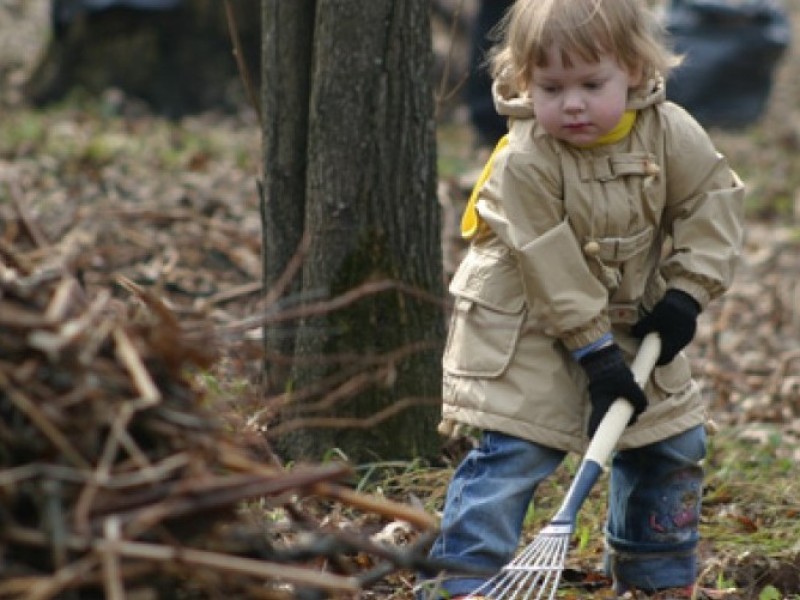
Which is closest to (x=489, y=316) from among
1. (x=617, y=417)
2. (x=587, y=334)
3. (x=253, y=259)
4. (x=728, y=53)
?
(x=587, y=334)

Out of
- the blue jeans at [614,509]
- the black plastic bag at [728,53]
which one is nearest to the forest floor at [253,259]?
the blue jeans at [614,509]

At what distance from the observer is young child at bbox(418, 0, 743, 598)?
348cm

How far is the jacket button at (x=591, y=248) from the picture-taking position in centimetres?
354

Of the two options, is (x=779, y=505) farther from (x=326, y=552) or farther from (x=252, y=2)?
(x=252, y=2)

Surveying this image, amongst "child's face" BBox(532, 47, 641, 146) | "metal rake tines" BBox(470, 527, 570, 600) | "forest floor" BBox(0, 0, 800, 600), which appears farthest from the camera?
"forest floor" BBox(0, 0, 800, 600)

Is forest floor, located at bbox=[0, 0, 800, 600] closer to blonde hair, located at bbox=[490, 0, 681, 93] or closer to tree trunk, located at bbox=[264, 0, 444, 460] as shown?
tree trunk, located at bbox=[264, 0, 444, 460]

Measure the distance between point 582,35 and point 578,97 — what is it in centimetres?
14

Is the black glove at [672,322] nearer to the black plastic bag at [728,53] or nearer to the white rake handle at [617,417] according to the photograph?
the white rake handle at [617,417]

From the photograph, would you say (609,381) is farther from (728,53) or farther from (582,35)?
(728,53)

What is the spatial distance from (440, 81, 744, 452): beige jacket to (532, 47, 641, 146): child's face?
7 cm

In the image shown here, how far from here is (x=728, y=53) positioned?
42.0 feet

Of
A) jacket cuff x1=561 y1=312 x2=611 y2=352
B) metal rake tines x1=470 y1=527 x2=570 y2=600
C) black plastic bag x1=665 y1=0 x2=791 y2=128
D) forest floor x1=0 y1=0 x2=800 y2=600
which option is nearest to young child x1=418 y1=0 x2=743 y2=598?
jacket cuff x1=561 y1=312 x2=611 y2=352

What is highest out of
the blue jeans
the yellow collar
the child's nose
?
the child's nose

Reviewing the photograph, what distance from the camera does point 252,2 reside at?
11312mm
